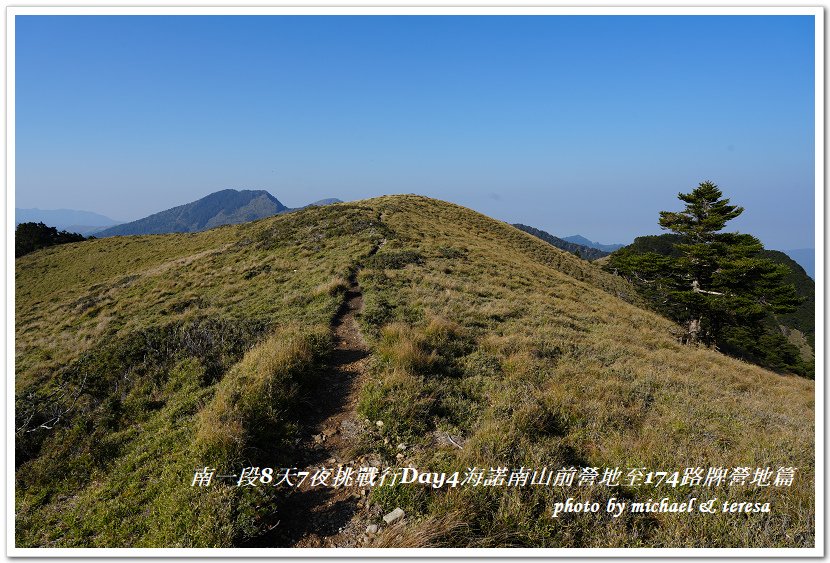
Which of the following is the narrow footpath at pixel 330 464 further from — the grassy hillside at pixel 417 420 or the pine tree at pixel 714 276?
the pine tree at pixel 714 276

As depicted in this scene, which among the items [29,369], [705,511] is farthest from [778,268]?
[29,369]

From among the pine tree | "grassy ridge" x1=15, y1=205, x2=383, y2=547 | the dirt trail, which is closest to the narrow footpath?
the dirt trail

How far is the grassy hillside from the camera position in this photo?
4230mm

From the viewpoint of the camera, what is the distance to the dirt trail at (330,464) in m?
4.21

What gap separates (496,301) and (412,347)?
7167mm

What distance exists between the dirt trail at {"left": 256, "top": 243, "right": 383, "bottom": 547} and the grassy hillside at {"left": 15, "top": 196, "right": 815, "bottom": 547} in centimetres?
18

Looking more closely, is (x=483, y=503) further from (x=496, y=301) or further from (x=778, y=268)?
(x=778, y=268)

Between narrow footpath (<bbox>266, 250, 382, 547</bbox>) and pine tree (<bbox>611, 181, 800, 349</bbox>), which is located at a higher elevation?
pine tree (<bbox>611, 181, 800, 349</bbox>)

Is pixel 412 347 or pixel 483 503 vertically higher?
pixel 412 347

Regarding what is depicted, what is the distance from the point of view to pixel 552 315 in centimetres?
1435

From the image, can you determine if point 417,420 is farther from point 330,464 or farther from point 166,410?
point 166,410

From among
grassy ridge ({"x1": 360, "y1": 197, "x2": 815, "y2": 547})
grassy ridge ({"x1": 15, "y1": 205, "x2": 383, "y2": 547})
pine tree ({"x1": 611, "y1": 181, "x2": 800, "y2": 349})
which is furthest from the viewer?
pine tree ({"x1": 611, "y1": 181, "x2": 800, "y2": 349})

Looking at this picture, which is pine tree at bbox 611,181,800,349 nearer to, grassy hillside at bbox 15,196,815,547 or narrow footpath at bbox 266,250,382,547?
grassy hillside at bbox 15,196,815,547

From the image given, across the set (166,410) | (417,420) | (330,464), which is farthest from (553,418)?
(166,410)
